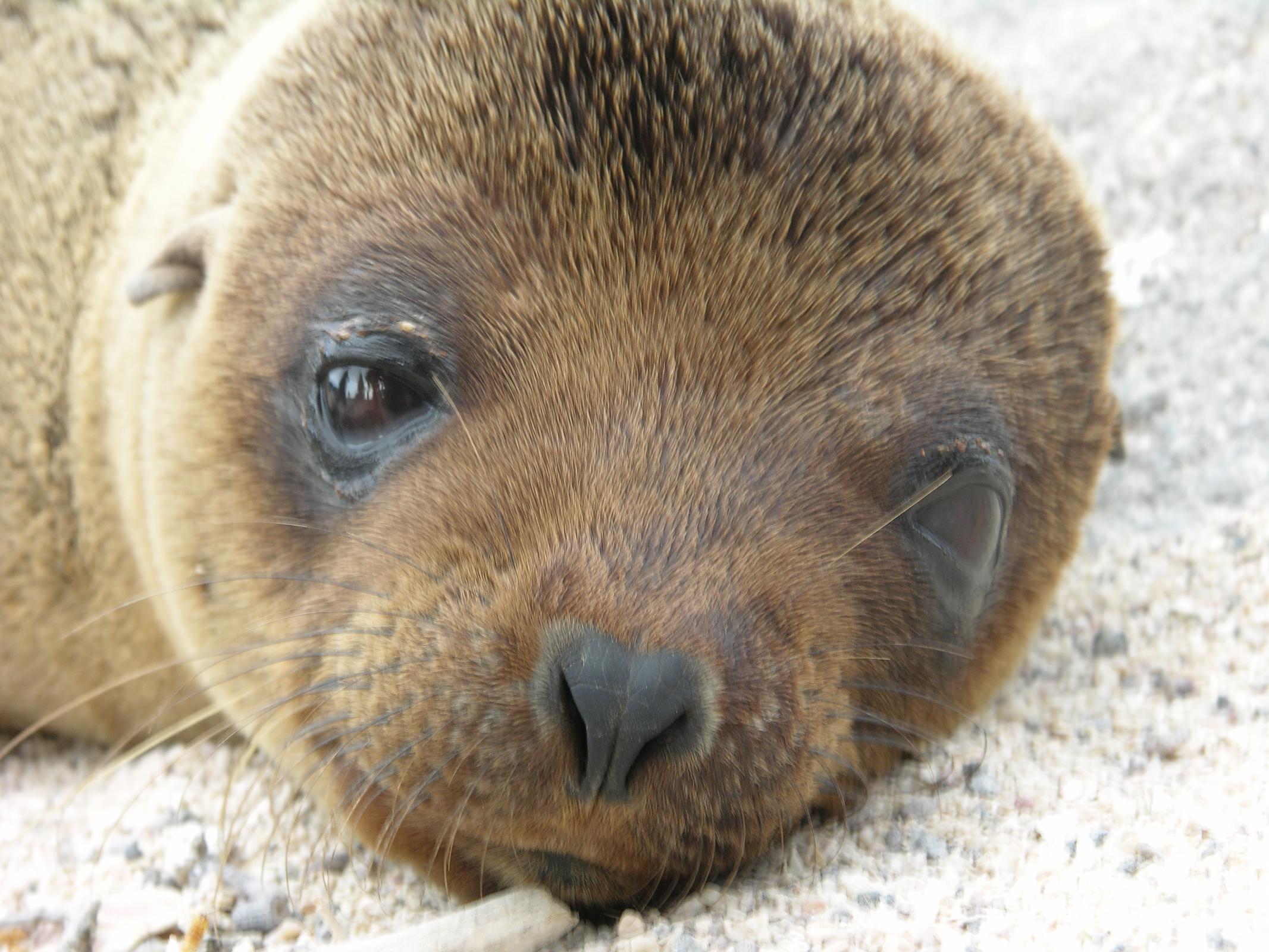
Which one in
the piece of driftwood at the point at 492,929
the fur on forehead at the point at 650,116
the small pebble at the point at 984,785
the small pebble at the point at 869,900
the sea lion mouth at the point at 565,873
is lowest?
the piece of driftwood at the point at 492,929

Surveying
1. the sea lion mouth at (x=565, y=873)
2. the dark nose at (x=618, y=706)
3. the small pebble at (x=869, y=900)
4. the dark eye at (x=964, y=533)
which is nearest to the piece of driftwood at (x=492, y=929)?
the sea lion mouth at (x=565, y=873)

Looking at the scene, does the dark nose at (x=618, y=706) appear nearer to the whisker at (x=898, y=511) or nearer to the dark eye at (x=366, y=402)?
the whisker at (x=898, y=511)

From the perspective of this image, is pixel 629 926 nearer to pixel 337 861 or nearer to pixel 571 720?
pixel 571 720

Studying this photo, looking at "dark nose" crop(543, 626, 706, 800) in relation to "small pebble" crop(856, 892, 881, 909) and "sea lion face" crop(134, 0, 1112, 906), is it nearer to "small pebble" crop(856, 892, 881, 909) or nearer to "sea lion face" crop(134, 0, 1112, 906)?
"sea lion face" crop(134, 0, 1112, 906)

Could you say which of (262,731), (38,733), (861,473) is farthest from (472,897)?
(38,733)

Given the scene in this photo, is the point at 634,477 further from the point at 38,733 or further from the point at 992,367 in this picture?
the point at 38,733
